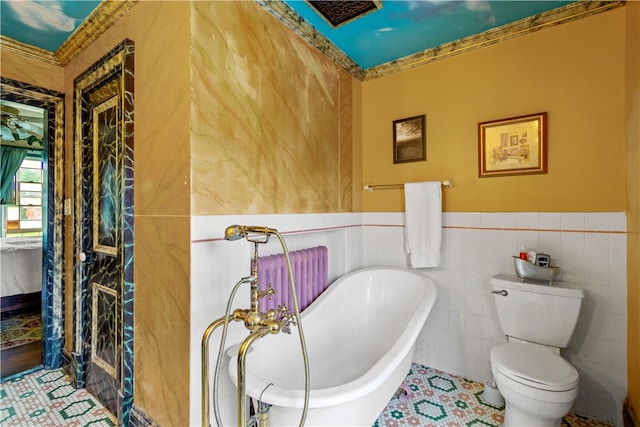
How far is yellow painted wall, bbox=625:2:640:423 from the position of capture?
4.64ft

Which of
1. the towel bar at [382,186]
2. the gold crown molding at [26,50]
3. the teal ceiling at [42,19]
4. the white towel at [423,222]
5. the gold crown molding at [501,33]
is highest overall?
the gold crown molding at [501,33]

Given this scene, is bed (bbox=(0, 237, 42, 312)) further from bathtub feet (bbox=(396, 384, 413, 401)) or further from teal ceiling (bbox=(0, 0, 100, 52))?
bathtub feet (bbox=(396, 384, 413, 401))

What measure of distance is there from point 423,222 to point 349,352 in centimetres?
107

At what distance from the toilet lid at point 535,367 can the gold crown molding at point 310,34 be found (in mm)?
2213

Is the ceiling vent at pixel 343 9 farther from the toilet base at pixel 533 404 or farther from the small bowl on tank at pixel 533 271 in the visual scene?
the toilet base at pixel 533 404

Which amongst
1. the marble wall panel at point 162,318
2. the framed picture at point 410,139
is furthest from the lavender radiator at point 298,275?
the framed picture at point 410,139

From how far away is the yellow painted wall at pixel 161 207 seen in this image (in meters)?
1.31

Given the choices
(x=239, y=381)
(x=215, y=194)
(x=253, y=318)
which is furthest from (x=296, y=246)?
(x=239, y=381)

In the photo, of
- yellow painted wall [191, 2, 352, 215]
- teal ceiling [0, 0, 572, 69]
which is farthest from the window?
yellow painted wall [191, 2, 352, 215]

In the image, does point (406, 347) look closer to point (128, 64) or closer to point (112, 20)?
point (128, 64)

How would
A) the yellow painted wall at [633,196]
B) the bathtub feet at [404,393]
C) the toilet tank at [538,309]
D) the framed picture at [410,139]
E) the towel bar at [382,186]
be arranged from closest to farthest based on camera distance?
the yellow painted wall at [633,196] < the toilet tank at [538,309] < the bathtub feet at [404,393] < the towel bar at [382,186] < the framed picture at [410,139]

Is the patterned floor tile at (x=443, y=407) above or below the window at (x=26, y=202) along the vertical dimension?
below

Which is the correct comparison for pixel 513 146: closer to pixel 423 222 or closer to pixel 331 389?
pixel 423 222

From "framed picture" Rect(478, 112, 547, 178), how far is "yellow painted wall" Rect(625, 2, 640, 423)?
1.23 feet
